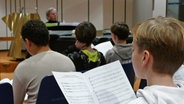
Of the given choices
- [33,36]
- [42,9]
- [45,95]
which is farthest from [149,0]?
[45,95]

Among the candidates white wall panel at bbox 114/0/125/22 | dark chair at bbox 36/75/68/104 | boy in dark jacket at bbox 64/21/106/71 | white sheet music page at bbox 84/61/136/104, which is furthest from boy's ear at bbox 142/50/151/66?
white wall panel at bbox 114/0/125/22

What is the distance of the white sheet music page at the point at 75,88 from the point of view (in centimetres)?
129

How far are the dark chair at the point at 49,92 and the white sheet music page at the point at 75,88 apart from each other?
0.22m

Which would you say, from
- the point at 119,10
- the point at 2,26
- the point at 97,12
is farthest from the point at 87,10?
the point at 2,26

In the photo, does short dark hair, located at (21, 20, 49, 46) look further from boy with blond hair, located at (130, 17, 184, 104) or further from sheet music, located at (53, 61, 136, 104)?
boy with blond hair, located at (130, 17, 184, 104)

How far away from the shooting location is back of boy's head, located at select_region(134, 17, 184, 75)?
1.07 metres

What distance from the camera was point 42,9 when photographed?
9.29 meters

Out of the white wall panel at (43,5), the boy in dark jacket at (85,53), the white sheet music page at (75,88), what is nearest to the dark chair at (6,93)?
the white sheet music page at (75,88)

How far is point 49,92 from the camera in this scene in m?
1.59

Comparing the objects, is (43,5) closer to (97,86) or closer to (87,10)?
(87,10)

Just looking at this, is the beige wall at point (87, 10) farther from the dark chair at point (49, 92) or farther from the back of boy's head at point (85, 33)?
the dark chair at point (49, 92)

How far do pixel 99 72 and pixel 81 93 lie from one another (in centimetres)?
14

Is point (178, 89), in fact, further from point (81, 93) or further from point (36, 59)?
point (36, 59)

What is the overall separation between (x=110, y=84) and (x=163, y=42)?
0.44m
